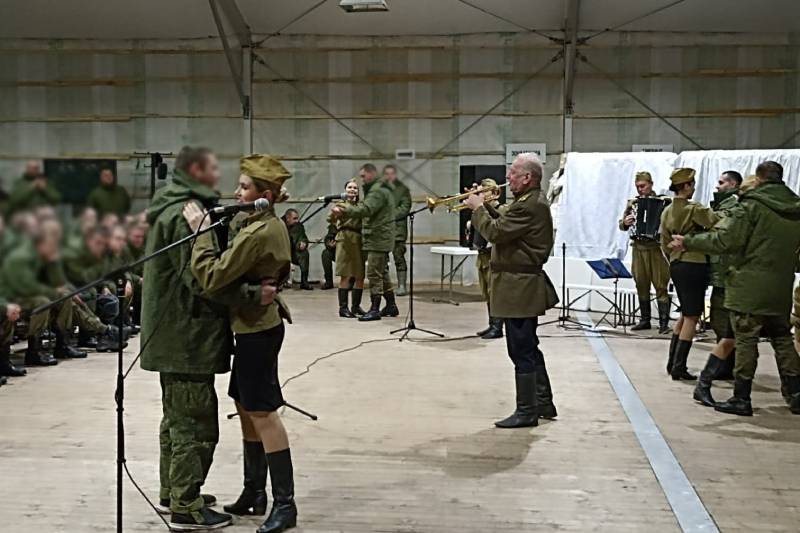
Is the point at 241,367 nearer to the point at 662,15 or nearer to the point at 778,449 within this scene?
the point at 778,449

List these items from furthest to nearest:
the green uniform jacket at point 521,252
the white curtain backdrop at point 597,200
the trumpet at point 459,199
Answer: the white curtain backdrop at point 597,200 < the trumpet at point 459,199 < the green uniform jacket at point 521,252

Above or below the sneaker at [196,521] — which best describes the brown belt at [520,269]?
above

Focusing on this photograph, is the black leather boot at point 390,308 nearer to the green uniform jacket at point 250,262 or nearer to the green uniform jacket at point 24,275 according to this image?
the green uniform jacket at point 250,262

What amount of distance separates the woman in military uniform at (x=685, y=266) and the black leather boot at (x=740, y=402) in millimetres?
777

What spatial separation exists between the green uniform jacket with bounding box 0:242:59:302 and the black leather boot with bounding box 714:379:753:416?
4.46 meters

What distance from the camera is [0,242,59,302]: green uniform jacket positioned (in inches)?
24.9

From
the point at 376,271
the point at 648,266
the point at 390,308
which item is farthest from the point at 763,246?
the point at 390,308

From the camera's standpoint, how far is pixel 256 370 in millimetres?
2801

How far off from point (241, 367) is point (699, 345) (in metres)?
5.00

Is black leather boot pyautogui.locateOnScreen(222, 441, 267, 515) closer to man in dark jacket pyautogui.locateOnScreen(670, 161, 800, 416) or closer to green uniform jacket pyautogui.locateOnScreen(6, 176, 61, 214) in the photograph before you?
green uniform jacket pyautogui.locateOnScreen(6, 176, 61, 214)

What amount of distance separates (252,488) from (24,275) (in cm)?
260

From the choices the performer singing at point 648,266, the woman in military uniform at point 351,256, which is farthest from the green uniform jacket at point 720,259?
the woman in military uniform at point 351,256

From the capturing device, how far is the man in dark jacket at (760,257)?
432 cm

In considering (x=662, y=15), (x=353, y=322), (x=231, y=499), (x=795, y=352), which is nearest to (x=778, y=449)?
(x=795, y=352)
